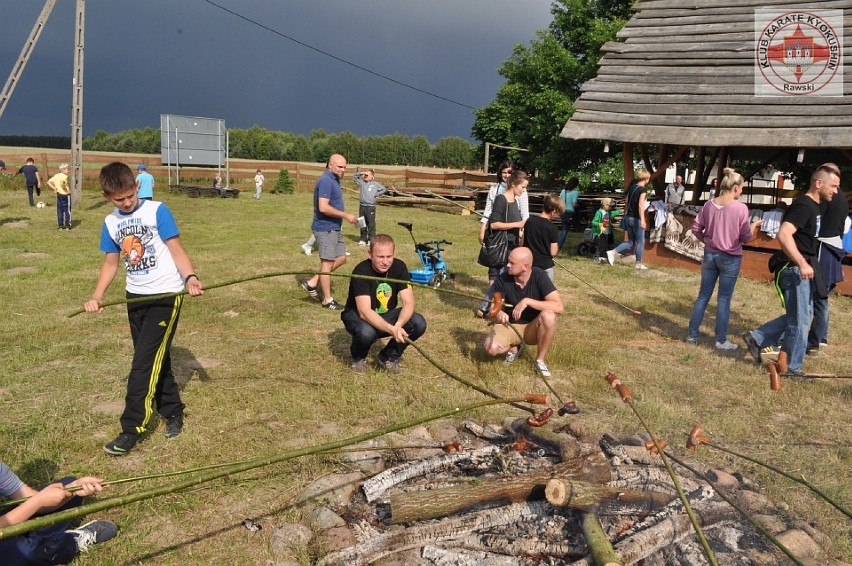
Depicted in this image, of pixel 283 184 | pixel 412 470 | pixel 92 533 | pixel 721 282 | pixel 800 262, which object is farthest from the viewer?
pixel 283 184

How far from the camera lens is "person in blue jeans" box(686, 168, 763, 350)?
20.5ft

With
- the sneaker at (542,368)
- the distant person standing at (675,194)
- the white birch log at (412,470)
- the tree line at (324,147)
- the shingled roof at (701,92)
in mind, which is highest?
the tree line at (324,147)

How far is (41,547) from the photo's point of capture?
2.75m

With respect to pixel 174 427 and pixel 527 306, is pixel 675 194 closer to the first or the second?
pixel 527 306

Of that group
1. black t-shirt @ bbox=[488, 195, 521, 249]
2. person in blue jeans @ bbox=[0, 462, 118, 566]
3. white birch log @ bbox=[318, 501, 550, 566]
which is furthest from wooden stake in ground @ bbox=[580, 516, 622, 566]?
black t-shirt @ bbox=[488, 195, 521, 249]

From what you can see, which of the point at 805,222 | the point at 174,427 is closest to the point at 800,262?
the point at 805,222

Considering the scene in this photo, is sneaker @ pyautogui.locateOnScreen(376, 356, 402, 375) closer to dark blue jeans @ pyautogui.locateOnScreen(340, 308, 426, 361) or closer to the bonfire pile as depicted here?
dark blue jeans @ pyautogui.locateOnScreen(340, 308, 426, 361)

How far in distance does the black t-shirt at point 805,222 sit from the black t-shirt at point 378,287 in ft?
10.9

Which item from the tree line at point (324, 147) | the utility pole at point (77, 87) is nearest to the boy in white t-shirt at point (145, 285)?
the utility pole at point (77, 87)

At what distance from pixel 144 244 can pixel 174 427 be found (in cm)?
125

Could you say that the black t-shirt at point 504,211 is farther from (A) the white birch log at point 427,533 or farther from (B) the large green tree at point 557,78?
(B) the large green tree at point 557,78

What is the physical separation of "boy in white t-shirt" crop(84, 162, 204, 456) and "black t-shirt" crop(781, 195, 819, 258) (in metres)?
4.82

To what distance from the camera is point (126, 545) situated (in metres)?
3.05

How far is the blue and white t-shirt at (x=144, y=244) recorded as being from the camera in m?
3.85
